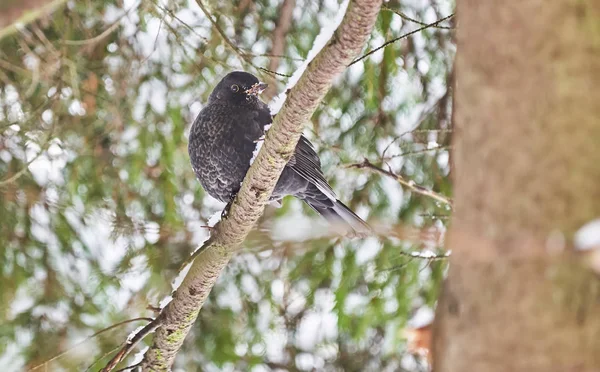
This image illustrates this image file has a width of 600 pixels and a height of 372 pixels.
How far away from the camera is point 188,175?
4.23 m

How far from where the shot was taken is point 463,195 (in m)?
0.82

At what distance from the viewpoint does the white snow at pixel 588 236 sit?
2.34 ft

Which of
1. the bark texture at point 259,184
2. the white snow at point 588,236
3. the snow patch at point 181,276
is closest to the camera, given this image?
the white snow at point 588,236

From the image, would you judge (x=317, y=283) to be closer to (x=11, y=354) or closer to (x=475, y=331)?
(x=11, y=354)

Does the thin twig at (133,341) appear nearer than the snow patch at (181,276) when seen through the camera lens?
Yes

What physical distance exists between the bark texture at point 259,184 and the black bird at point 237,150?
0.75 m

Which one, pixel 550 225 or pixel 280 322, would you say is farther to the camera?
pixel 280 322

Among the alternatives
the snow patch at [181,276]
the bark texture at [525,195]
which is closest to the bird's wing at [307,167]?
the snow patch at [181,276]

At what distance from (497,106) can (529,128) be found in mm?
47

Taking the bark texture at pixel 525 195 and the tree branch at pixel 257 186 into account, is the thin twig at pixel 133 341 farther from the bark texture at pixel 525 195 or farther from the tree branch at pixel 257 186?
the bark texture at pixel 525 195

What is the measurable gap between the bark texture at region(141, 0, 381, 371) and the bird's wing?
2.58 ft

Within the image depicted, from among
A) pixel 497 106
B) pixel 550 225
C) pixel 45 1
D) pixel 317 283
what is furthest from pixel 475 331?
pixel 317 283

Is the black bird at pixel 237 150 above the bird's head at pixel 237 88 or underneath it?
underneath

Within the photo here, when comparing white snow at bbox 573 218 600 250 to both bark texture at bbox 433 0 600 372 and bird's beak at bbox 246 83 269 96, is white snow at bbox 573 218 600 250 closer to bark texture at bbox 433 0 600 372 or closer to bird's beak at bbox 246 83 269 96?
bark texture at bbox 433 0 600 372
